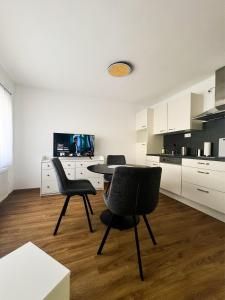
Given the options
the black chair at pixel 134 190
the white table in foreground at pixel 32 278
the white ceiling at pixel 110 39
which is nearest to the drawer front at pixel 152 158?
the white ceiling at pixel 110 39

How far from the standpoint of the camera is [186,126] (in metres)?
2.97

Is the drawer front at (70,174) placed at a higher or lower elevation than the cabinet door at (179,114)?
lower

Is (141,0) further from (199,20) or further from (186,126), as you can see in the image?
(186,126)

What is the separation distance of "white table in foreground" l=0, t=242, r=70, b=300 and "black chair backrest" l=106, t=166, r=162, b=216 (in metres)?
0.66

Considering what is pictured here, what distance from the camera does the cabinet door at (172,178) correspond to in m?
2.92

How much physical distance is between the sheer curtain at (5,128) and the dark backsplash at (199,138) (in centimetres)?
355

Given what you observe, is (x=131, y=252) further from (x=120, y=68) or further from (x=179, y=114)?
(x=179, y=114)

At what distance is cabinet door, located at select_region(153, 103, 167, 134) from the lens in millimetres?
3561

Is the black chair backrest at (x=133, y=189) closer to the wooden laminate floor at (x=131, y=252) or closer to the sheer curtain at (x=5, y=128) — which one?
the wooden laminate floor at (x=131, y=252)

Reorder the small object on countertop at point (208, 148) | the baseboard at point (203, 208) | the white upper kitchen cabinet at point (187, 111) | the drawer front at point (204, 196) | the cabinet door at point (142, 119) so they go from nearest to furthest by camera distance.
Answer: the drawer front at point (204, 196), the baseboard at point (203, 208), the small object on countertop at point (208, 148), the white upper kitchen cabinet at point (187, 111), the cabinet door at point (142, 119)

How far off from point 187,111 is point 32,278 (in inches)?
124

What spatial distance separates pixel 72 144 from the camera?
12.2 ft

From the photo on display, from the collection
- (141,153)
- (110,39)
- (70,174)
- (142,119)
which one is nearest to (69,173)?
(70,174)

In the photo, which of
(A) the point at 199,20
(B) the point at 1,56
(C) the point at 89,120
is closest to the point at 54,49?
(B) the point at 1,56
